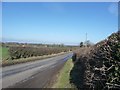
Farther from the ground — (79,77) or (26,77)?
(79,77)

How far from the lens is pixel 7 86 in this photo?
16547 mm

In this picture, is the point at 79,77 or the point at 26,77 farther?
the point at 26,77

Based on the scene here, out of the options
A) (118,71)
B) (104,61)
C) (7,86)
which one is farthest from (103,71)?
(7,86)

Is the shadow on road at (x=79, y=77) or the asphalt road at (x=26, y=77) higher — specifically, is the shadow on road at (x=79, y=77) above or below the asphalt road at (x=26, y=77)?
above

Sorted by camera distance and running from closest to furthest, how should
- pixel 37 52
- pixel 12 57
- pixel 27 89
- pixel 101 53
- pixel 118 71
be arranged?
pixel 118 71 < pixel 101 53 < pixel 27 89 < pixel 12 57 < pixel 37 52

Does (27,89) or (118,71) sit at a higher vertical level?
(118,71)

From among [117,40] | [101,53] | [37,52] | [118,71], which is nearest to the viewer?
[118,71]

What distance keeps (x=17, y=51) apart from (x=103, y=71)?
137ft

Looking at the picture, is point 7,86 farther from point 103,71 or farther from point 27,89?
point 103,71

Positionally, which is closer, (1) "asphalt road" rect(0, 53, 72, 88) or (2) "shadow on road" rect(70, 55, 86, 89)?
(2) "shadow on road" rect(70, 55, 86, 89)

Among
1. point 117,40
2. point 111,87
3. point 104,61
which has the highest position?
point 117,40

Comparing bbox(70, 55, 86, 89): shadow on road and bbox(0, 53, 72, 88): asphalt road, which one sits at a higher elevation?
bbox(70, 55, 86, 89): shadow on road

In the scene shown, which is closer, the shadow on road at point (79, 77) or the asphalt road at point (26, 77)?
the shadow on road at point (79, 77)

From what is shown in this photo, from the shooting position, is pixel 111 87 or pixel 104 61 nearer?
pixel 111 87
